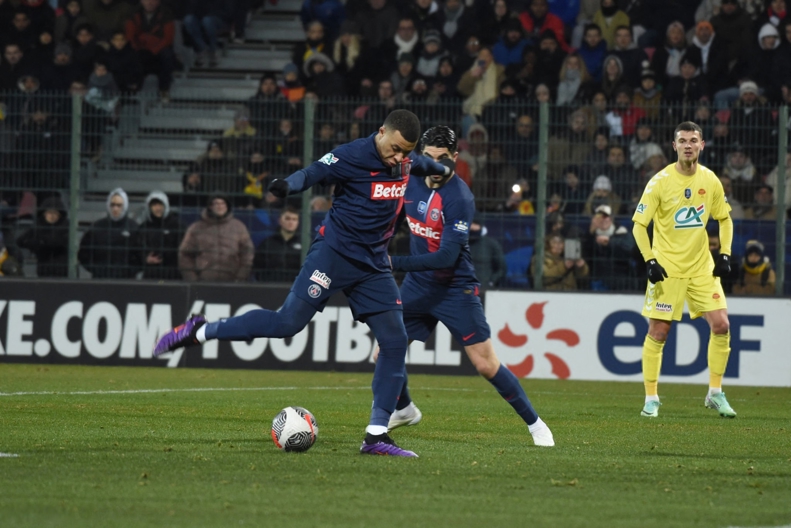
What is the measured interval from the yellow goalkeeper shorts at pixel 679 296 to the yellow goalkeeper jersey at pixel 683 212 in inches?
2.8

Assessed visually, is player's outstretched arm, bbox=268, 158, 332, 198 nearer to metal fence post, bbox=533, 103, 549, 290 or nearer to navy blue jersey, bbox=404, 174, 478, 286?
navy blue jersey, bbox=404, 174, 478, 286

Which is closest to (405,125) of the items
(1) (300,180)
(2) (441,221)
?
(1) (300,180)

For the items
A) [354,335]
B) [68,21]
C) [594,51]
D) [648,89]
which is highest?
[68,21]

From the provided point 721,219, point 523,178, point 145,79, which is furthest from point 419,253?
point 145,79

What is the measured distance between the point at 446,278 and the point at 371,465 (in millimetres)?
1969

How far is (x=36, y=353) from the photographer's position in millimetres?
15352

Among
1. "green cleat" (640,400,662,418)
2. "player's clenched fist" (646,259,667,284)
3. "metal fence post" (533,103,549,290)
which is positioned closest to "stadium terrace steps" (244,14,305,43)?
"metal fence post" (533,103,549,290)

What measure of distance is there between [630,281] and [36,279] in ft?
23.1

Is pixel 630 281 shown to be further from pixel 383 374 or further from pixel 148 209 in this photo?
pixel 383 374

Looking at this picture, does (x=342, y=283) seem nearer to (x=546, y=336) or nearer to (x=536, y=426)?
(x=536, y=426)

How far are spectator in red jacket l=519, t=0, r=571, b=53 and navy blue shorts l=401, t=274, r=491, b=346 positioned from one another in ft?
37.4

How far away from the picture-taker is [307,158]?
50.3 feet


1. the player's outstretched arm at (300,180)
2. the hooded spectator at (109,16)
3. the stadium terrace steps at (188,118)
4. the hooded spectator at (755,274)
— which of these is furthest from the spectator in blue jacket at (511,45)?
the player's outstretched arm at (300,180)

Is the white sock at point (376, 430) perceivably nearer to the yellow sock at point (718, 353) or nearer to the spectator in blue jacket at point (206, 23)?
the yellow sock at point (718, 353)
